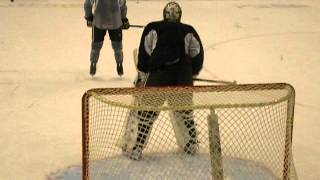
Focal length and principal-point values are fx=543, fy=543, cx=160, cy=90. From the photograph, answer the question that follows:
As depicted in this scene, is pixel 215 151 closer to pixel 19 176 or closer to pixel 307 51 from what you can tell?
pixel 19 176

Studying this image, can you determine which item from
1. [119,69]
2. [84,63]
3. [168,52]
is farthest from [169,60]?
[84,63]

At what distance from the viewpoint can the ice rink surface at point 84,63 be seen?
19.6 ft

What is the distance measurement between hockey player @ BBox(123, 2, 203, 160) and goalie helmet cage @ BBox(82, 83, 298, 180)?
112 millimetres

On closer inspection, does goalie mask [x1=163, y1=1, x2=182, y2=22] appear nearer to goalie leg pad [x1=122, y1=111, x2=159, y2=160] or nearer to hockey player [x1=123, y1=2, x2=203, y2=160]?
hockey player [x1=123, y1=2, x2=203, y2=160]

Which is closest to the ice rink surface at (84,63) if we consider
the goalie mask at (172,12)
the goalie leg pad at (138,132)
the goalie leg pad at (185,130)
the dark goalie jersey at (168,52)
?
the goalie leg pad at (138,132)

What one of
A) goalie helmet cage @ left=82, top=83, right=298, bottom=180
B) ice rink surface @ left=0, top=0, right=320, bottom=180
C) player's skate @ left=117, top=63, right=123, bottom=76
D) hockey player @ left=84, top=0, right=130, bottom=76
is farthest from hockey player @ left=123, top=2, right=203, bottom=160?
player's skate @ left=117, top=63, right=123, bottom=76

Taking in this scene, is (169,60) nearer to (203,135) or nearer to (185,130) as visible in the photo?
(185,130)

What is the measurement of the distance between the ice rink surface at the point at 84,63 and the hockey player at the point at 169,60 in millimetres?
1020

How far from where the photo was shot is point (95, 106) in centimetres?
550

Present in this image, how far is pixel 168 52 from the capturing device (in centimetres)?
522

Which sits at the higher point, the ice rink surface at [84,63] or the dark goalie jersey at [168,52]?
the dark goalie jersey at [168,52]

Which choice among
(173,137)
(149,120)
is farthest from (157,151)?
(149,120)

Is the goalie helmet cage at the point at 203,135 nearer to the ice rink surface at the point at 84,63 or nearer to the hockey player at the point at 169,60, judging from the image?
the hockey player at the point at 169,60

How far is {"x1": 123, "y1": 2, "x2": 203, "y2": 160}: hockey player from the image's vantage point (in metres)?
5.20
